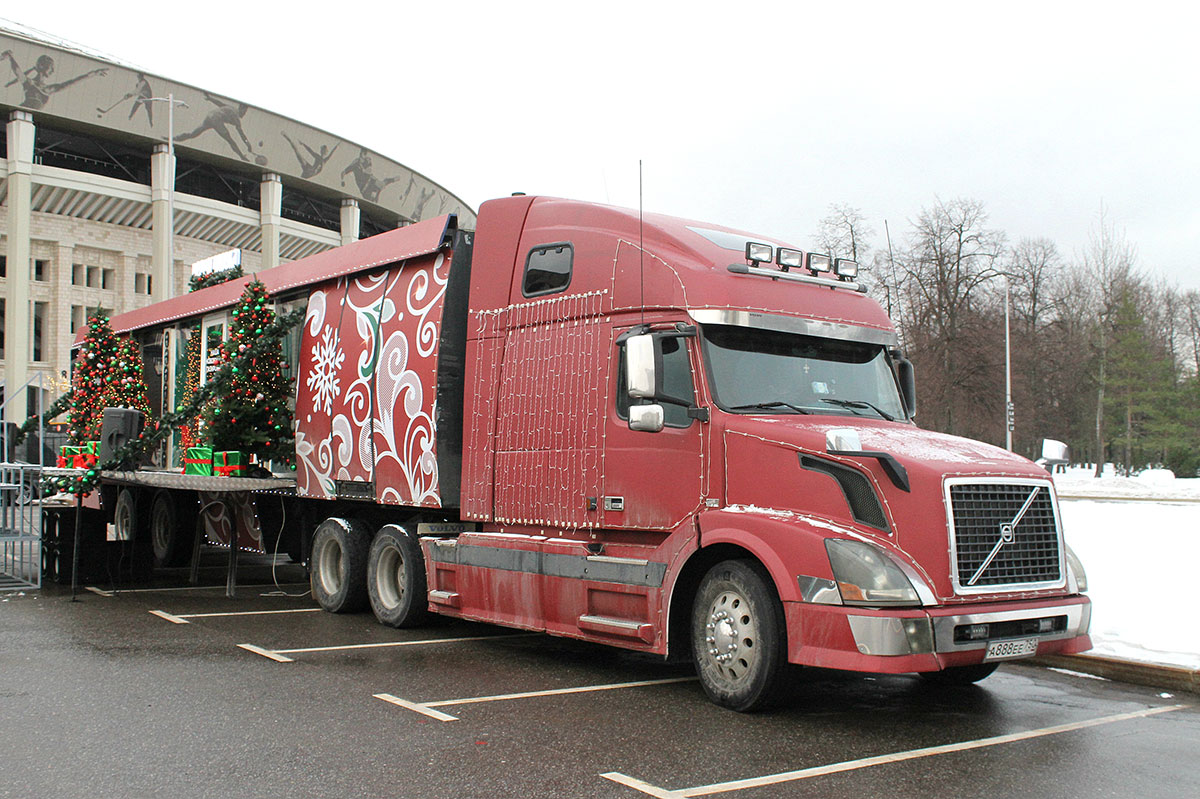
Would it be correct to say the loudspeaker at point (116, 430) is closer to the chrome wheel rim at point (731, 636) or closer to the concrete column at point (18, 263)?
the chrome wheel rim at point (731, 636)

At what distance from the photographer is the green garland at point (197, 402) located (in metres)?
12.3

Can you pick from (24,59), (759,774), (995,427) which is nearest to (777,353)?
(759,774)

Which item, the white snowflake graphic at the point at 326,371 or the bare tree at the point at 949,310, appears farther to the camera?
the bare tree at the point at 949,310

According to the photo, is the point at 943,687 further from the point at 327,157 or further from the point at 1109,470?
the point at 327,157

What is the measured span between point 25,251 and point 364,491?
181ft

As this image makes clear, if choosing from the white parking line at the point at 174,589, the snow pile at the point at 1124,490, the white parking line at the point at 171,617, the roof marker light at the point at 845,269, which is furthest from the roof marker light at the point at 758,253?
the snow pile at the point at 1124,490

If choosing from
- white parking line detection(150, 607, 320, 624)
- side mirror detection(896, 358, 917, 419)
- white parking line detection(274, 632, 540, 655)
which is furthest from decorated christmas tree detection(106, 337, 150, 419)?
side mirror detection(896, 358, 917, 419)

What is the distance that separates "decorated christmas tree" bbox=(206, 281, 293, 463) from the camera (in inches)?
481

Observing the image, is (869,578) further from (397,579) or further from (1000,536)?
(397,579)

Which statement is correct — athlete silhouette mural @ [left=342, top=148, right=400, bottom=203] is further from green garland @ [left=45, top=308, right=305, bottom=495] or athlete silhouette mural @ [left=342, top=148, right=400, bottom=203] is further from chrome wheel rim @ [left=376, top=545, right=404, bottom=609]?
chrome wheel rim @ [left=376, top=545, right=404, bottom=609]

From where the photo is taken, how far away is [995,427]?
143 feet

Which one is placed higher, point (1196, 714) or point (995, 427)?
point (995, 427)

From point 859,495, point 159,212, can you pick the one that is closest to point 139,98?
point 159,212

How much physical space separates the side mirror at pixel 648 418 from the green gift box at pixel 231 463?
6703mm
